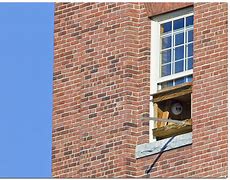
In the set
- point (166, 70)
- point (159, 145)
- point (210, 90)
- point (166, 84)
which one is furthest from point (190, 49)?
point (159, 145)

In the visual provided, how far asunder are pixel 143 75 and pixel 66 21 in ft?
6.69

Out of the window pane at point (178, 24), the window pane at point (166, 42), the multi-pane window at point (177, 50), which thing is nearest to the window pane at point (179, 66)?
the multi-pane window at point (177, 50)

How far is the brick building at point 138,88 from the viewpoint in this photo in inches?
2451

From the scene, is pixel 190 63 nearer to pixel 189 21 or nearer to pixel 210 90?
A: pixel 189 21

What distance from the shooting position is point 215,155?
61.6 meters

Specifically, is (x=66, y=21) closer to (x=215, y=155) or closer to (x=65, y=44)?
(x=65, y=44)

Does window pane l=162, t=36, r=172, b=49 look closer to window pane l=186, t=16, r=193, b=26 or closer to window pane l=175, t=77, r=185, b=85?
window pane l=186, t=16, r=193, b=26

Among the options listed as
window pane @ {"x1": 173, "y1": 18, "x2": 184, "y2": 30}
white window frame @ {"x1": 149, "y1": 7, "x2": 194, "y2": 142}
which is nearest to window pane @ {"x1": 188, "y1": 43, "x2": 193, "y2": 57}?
white window frame @ {"x1": 149, "y1": 7, "x2": 194, "y2": 142}

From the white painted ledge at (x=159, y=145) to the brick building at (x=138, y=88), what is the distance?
0.6 inches

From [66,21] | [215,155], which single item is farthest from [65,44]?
[215,155]

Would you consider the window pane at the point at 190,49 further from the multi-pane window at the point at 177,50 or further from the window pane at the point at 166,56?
the window pane at the point at 166,56

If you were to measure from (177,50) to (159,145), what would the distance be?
161 centimetres

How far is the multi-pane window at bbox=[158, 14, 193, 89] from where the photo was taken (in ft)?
207

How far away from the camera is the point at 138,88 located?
63.6 meters
